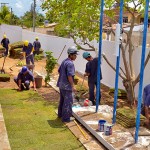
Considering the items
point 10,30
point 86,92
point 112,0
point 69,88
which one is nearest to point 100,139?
point 69,88

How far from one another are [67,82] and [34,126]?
4.23 feet

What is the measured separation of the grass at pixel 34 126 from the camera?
19.9 ft

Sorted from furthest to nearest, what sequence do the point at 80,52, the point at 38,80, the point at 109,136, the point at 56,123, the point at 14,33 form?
the point at 14,33
the point at 80,52
the point at 38,80
the point at 56,123
the point at 109,136

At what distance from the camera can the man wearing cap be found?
7137 mm

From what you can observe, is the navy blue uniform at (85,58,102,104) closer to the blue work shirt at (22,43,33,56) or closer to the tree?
the tree

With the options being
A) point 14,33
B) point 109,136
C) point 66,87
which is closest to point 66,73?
point 66,87

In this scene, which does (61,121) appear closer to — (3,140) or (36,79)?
(3,140)

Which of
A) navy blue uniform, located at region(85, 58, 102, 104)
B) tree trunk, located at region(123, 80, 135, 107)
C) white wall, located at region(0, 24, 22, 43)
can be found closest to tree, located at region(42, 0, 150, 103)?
tree trunk, located at region(123, 80, 135, 107)

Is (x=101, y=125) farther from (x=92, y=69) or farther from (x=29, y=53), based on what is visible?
(x=29, y=53)

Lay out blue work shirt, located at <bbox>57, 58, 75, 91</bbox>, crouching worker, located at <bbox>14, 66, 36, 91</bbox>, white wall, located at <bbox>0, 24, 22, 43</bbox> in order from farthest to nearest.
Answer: white wall, located at <bbox>0, 24, 22, 43</bbox>, crouching worker, located at <bbox>14, 66, 36, 91</bbox>, blue work shirt, located at <bbox>57, 58, 75, 91</bbox>

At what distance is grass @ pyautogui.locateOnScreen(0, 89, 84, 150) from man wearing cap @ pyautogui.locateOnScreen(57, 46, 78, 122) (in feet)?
1.04

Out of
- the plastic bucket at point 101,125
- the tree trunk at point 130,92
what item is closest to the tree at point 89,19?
the tree trunk at point 130,92

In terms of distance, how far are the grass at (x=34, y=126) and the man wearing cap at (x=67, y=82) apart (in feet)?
1.04

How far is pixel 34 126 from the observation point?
721 centimetres
